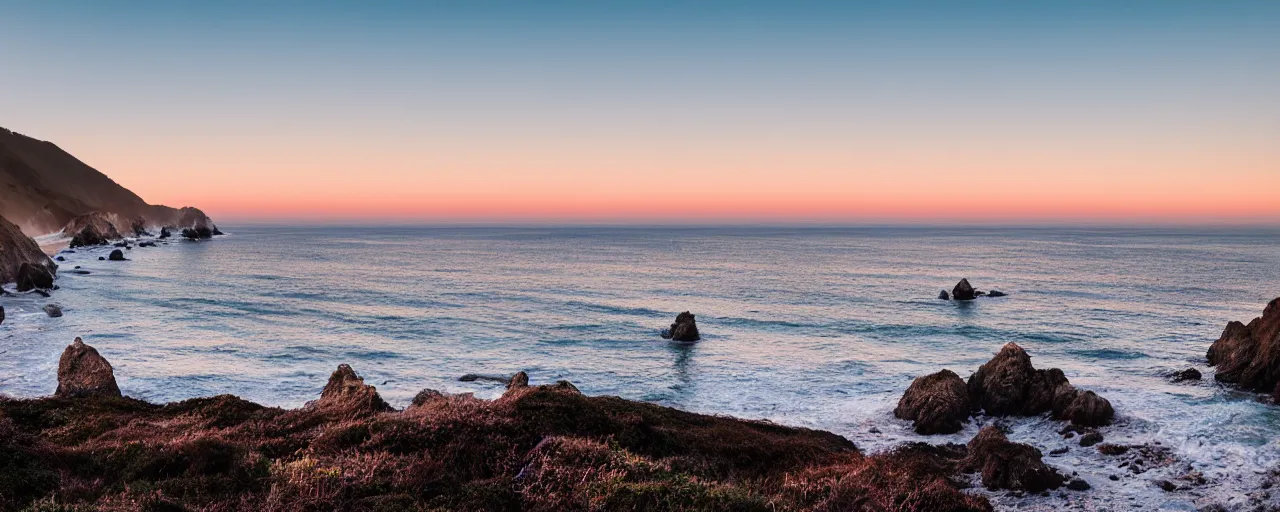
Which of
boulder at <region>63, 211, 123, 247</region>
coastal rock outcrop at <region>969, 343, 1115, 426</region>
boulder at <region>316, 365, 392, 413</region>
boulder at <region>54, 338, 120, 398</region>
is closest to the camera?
boulder at <region>316, 365, 392, 413</region>

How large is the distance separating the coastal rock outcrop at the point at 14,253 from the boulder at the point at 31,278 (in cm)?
39

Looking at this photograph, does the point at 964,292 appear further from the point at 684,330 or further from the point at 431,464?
the point at 431,464

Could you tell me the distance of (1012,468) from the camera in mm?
16844

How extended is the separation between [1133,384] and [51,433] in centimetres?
3641

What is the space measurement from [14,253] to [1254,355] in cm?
8567

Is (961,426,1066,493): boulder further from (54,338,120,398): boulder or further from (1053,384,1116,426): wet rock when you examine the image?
(54,338,120,398): boulder

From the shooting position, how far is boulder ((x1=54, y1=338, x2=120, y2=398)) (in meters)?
22.8

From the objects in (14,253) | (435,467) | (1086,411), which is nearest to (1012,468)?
(1086,411)

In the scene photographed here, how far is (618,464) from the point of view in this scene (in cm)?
1069

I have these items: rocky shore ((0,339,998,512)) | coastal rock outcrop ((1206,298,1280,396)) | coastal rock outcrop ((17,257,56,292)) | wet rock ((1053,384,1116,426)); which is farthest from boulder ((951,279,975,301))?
coastal rock outcrop ((17,257,56,292))

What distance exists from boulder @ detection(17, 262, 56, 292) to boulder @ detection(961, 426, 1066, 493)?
67327 mm

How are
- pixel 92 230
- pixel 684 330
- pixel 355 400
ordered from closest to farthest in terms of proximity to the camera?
1. pixel 355 400
2. pixel 684 330
3. pixel 92 230

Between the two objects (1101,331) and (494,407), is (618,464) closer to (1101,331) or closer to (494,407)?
(494,407)

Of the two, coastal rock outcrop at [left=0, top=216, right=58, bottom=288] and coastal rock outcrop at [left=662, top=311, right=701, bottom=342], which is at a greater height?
coastal rock outcrop at [left=0, top=216, right=58, bottom=288]
